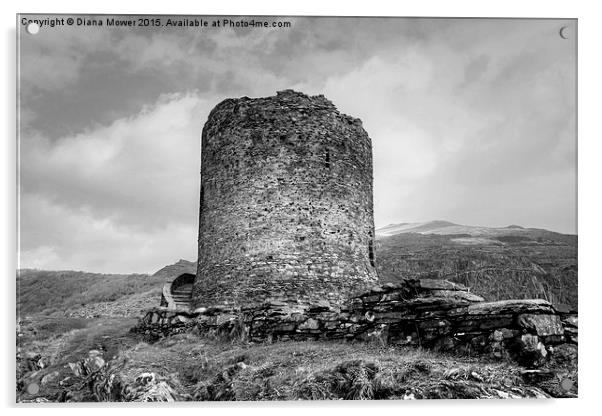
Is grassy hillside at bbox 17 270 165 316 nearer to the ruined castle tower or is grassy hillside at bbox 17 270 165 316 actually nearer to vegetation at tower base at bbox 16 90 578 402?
vegetation at tower base at bbox 16 90 578 402

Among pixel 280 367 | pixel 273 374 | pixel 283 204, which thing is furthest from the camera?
pixel 283 204

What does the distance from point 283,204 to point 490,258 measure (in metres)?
7.27

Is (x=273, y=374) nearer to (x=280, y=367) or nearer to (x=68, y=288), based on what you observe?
(x=280, y=367)

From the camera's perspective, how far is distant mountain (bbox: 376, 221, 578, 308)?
35.7ft

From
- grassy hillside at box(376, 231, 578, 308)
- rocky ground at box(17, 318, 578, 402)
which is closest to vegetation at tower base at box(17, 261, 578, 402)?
rocky ground at box(17, 318, 578, 402)

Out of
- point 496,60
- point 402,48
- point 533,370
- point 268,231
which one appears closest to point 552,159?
point 496,60

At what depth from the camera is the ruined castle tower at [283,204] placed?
44.3ft

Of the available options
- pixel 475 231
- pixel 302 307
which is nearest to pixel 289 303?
pixel 302 307

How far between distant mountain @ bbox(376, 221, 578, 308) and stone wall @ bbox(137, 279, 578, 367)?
1.31 m

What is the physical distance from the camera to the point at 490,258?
17.7 metres

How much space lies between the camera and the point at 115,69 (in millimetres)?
10695

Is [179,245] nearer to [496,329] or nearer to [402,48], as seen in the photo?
[402,48]

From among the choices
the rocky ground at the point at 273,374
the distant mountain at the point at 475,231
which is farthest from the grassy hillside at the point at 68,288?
the distant mountain at the point at 475,231
